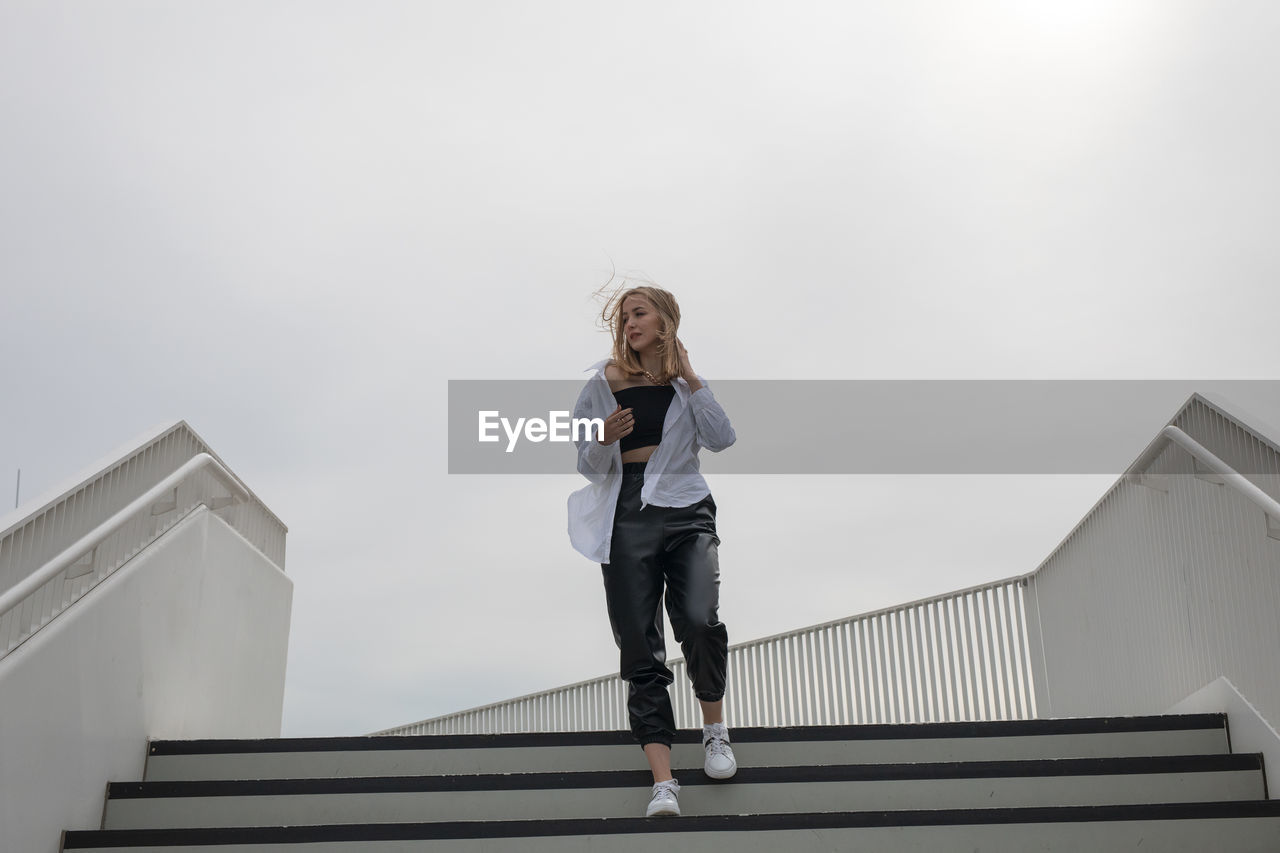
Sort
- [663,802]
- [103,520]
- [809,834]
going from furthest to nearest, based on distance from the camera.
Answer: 1. [103,520]
2. [663,802]
3. [809,834]

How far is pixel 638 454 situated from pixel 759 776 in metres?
1.11

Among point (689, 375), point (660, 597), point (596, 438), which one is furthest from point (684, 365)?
point (660, 597)

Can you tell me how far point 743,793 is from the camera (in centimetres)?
373

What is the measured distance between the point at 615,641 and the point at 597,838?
0.69 meters

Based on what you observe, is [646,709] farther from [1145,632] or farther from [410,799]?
[1145,632]

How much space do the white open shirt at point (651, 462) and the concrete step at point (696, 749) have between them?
75 cm

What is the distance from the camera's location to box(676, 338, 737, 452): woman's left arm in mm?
3869

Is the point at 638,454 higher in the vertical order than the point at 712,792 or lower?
higher

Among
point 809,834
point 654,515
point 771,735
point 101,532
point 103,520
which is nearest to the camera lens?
point 809,834

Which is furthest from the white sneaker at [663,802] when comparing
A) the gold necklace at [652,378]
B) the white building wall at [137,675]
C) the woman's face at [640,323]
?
the white building wall at [137,675]

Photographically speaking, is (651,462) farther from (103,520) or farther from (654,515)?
(103,520)

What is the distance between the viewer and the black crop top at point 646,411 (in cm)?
397

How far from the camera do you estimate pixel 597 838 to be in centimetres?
334

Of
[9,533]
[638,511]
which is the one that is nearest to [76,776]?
[9,533]
